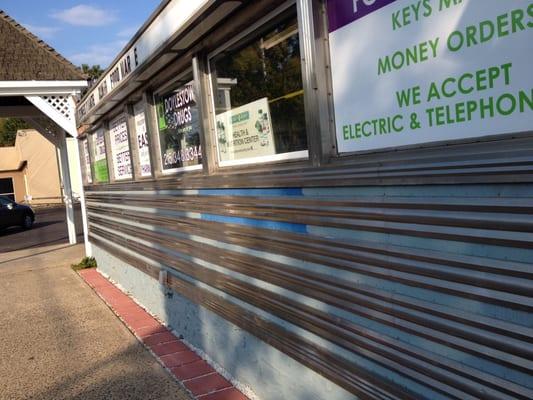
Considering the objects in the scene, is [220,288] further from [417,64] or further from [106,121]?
[106,121]

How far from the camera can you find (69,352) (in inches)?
196

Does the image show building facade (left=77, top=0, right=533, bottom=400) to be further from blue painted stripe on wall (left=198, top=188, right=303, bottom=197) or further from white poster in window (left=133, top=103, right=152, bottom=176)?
white poster in window (left=133, top=103, right=152, bottom=176)

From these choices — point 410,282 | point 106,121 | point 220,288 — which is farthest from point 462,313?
point 106,121

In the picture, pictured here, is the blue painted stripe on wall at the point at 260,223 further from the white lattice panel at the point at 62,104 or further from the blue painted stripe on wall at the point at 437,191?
the white lattice panel at the point at 62,104

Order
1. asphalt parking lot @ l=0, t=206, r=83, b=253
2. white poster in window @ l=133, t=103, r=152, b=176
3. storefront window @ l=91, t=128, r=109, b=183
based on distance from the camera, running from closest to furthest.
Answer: white poster in window @ l=133, t=103, r=152, b=176 < storefront window @ l=91, t=128, r=109, b=183 < asphalt parking lot @ l=0, t=206, r=83, b=253

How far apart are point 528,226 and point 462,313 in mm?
428

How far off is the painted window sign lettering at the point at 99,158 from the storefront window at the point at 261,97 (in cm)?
459

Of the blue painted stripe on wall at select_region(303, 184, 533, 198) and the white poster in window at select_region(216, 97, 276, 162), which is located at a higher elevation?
the white poster in window at select_region(216, 97, 276, 162)

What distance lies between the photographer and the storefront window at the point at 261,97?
2.98 m

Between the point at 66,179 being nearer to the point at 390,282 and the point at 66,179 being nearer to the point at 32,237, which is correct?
the point at 32,237

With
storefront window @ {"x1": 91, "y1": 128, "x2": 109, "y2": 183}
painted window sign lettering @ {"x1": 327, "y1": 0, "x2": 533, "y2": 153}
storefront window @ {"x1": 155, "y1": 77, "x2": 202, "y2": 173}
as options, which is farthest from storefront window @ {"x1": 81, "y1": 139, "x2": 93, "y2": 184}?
painted window sign lettering @ {"x1": 327, "y1": 0, "x2": 533, "y2": 153}

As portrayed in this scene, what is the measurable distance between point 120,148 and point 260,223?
4.32 meters

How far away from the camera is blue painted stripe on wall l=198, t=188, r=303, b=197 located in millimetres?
2916

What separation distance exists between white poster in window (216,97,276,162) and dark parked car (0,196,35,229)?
1732cm
